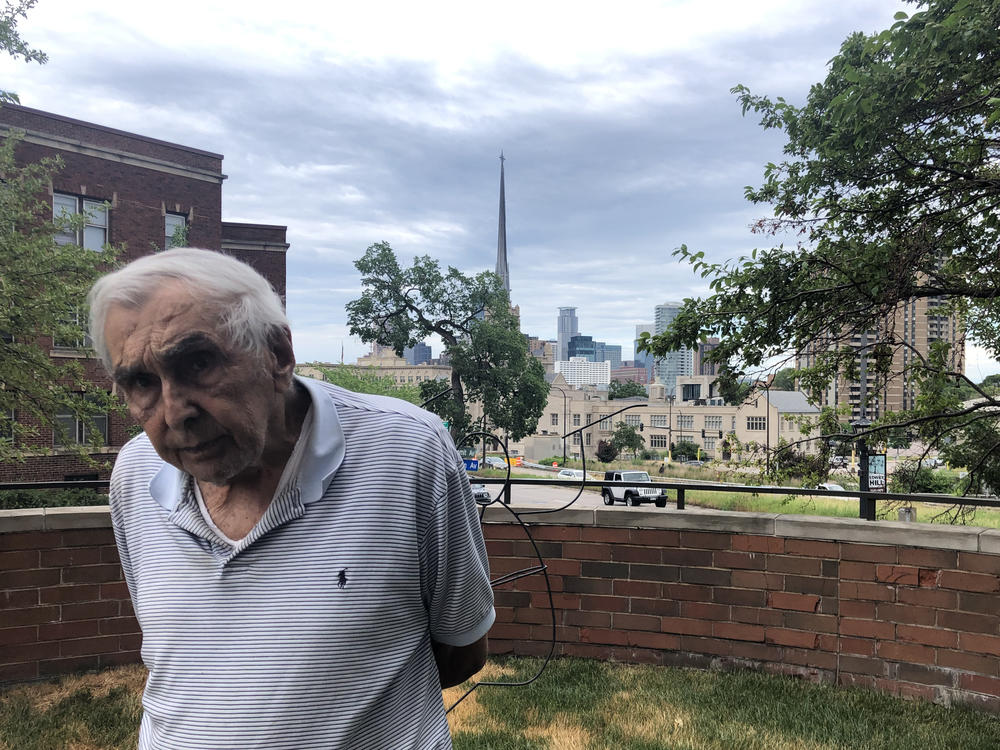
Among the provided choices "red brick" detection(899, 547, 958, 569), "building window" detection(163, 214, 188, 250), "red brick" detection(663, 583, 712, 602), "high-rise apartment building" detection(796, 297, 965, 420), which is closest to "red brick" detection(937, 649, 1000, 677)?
"red brick" detection(899, 547, 958, 569)

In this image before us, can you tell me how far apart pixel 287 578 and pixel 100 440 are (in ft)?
42.8

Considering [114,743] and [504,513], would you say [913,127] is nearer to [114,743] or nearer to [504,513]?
[504,513]

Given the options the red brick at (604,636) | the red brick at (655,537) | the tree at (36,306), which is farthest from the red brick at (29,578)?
the tree at (36,306)

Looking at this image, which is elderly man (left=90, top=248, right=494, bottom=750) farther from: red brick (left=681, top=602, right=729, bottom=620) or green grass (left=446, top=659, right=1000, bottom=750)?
red brick (left=681, top=602, right=729, bottom=620)

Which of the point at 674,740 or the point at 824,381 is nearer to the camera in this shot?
the point at 674,740

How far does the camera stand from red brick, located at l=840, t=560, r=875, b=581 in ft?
14.0

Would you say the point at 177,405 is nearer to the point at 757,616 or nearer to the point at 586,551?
the point at 586,551

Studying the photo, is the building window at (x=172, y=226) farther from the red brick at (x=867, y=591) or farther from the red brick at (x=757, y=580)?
the red brick at (x=867, y=591)

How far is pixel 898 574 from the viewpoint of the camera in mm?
4199

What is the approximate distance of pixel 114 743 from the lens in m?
3.68

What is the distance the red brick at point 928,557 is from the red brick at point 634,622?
147 centimetres

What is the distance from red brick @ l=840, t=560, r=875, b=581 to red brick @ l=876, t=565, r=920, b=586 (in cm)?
4

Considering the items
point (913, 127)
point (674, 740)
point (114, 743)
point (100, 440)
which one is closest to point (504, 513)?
point (674, 740)

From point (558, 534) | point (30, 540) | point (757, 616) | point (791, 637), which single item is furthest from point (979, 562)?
point (30, 540)
